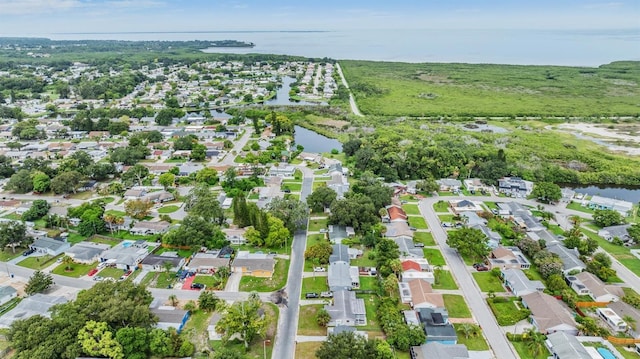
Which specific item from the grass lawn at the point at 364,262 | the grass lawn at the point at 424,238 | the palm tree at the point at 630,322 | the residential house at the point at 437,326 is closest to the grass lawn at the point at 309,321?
the grass lawn at the point at 364,262

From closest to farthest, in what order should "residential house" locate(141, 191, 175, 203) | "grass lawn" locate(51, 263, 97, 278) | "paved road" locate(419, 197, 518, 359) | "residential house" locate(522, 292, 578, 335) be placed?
"paved road" locate(419, 197, 518, 359)
"residential house" locate(522, 292, 578, 335)
"grass lawn" locate(51, 263, 97, 278)
"residential house" locate(141, 191, 175, 203)

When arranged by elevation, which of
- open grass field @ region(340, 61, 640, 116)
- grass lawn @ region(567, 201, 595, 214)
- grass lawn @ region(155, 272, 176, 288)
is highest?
open grass field @ region(340, 61, 640, 116)

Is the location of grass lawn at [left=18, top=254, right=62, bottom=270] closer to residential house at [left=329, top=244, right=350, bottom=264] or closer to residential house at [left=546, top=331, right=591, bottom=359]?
residential house at [left=329, top=244, right=350, bottom=264]

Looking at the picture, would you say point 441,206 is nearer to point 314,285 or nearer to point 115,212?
point 314,285

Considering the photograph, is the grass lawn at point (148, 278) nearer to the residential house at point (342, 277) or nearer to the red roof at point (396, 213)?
the residential house at point (342, 277)

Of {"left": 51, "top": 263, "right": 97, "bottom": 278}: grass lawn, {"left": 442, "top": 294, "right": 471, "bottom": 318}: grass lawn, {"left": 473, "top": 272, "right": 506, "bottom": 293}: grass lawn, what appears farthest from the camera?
{"left": 51, "top": 263, "right": 97, "bottom": 278}: grass lawn

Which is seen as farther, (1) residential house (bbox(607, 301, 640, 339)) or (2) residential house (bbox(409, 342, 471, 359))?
(1) residential house (bbox(607, 301, 640, 339))

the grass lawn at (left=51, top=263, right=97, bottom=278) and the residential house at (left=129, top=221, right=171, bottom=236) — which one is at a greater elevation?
the residential house at (left=129, top=221, right=171, bottom=236)

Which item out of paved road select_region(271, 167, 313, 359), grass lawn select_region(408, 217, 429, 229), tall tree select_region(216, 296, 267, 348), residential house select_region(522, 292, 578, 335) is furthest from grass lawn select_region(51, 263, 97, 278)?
residential house select_region(522, 292, 578, 335)

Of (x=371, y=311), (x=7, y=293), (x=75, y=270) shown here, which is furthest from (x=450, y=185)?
(x=7, y=293)
